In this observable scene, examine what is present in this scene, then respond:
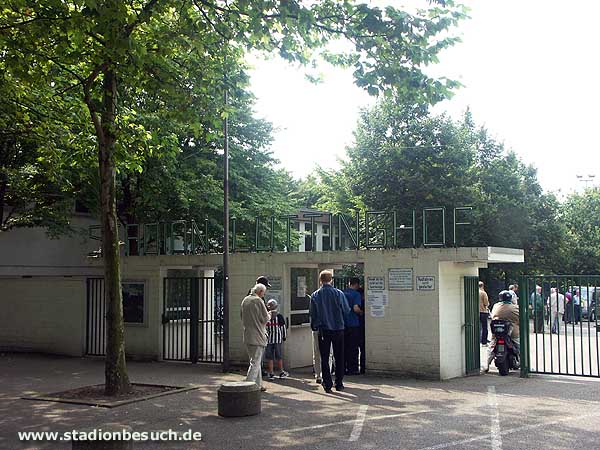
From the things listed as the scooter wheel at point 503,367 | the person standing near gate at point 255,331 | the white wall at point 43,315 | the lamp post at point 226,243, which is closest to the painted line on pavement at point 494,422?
the scooter wheel at point 503,367

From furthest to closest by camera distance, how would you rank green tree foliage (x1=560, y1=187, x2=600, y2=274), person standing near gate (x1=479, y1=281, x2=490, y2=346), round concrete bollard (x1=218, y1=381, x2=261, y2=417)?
green tree foliage (x1=560, y1=187, x2=600, y2=274) < person standing near gate (x1=479, y1=281, x2=490, y2=346) < round concrete bollard (x1=218, y1=381, x2=261, y2=417)

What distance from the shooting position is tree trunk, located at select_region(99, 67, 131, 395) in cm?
1089

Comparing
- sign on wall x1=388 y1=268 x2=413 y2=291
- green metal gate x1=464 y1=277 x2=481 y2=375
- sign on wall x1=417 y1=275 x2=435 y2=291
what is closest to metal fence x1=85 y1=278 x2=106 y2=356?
sign on wall x1=388 y1=268 x2=413 y2=291

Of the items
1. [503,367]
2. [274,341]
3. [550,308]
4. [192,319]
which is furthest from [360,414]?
[192,319]

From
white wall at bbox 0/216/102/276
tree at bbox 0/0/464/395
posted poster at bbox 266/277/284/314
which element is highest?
tree at bbox 0/0/464/395

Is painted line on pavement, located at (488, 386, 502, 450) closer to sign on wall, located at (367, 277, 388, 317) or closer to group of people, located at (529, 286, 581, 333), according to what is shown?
group of people, located at (529, 286, 581, 333)

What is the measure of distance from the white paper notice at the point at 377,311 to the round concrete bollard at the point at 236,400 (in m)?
4.64

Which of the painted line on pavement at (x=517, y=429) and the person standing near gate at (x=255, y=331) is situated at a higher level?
the person standing near gate at (x=255, y=331)

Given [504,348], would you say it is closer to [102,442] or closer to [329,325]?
[329,325]

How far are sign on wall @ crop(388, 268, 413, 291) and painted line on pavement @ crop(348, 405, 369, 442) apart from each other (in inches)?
141

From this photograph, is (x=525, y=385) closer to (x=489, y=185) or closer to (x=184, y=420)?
(x=184, y=420)

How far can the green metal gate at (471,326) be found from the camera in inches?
523

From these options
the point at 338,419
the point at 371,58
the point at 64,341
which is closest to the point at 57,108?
the point at 64,341

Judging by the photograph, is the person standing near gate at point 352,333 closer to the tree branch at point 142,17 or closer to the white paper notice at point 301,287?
the white paper notice at point 301,287
